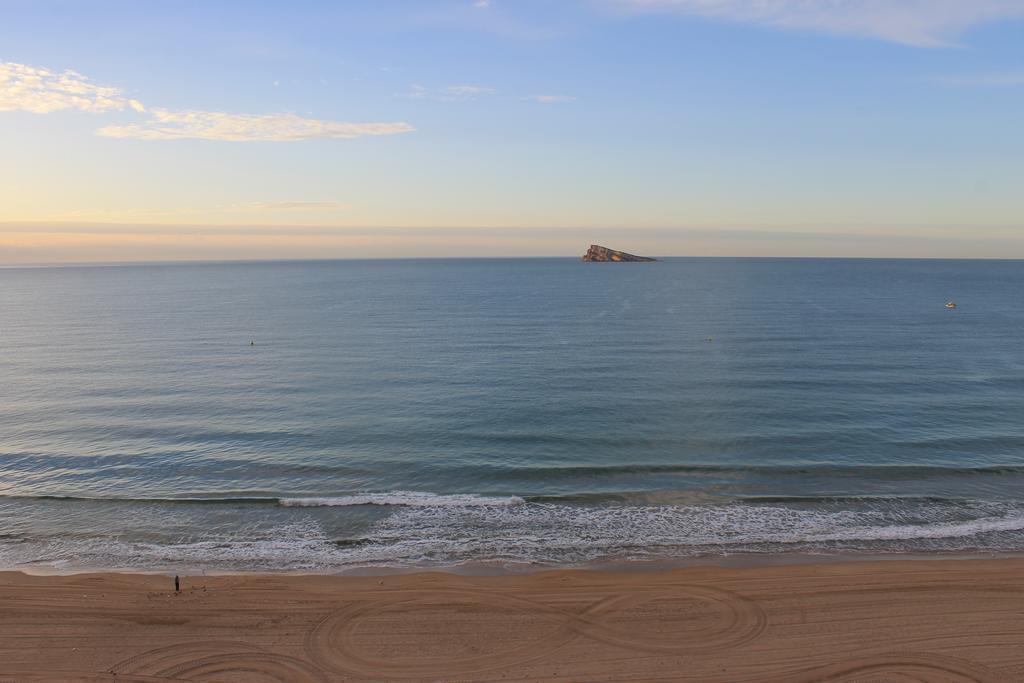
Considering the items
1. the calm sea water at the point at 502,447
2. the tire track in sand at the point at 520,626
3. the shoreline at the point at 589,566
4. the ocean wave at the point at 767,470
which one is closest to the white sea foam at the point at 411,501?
the calm sea water at the point at 502,447

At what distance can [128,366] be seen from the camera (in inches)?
2527

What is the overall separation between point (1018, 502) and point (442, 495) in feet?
96.9

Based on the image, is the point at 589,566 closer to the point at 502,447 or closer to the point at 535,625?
the point at 535,625

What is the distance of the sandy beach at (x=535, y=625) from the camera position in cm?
2005

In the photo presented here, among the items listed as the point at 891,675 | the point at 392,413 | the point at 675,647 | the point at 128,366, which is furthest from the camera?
the point at 128,366

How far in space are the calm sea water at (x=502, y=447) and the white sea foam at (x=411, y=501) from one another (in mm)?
129

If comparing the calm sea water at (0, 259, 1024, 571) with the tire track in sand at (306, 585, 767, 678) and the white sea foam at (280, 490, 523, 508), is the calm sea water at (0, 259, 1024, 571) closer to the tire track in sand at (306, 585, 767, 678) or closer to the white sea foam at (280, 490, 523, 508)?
the white sea foam at (280, 490, 523, 508)

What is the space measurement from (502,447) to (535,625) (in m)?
18.7

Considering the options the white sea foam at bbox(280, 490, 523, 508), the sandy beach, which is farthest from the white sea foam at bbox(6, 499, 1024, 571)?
the sandy beach

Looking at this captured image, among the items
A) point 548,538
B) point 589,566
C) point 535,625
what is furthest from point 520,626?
point 548,538

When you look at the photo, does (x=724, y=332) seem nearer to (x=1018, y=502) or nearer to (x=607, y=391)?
(x=607, y=391)

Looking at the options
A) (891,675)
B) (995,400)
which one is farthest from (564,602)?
(995,400)

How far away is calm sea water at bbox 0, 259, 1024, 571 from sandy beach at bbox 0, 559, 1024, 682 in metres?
2.37

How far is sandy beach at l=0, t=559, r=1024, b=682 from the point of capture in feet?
65.8
